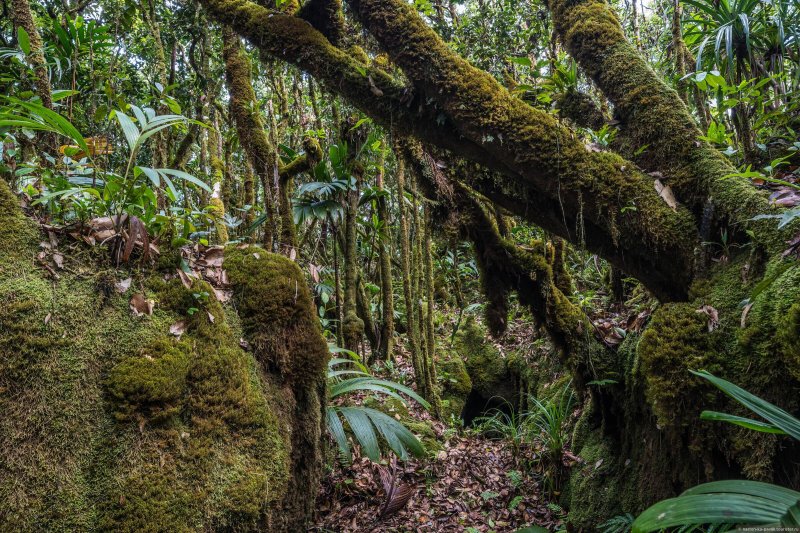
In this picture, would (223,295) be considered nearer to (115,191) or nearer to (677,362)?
(115,191)

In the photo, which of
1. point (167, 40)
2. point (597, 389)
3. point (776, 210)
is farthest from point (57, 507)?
point (167, 40)

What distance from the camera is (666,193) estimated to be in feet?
11.2

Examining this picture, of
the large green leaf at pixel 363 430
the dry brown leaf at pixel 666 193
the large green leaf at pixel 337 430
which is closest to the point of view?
the large green leaf at pixel 363 430

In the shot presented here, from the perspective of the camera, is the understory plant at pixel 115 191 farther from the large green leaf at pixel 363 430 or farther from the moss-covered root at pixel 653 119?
the moss-covered root at pixel 653 119

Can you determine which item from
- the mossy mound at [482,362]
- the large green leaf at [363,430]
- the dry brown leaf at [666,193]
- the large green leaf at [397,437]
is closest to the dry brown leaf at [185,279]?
the large green leaf at [363,430]

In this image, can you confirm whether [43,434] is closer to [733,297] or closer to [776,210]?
[733,297]

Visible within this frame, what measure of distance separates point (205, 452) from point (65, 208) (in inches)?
70.5

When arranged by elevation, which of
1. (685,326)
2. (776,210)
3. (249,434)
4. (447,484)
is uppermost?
(776,210)

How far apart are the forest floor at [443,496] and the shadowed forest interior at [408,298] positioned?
0.03 m

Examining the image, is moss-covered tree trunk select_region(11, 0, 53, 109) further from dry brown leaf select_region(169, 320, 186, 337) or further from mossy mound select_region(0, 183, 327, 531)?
dry brown leaf select_region(169, 320, 186, 337)

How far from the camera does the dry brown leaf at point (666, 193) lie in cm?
335

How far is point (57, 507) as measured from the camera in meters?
1.86

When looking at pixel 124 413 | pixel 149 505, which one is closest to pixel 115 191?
pixel 124 413

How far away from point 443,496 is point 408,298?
2495 millimetres
